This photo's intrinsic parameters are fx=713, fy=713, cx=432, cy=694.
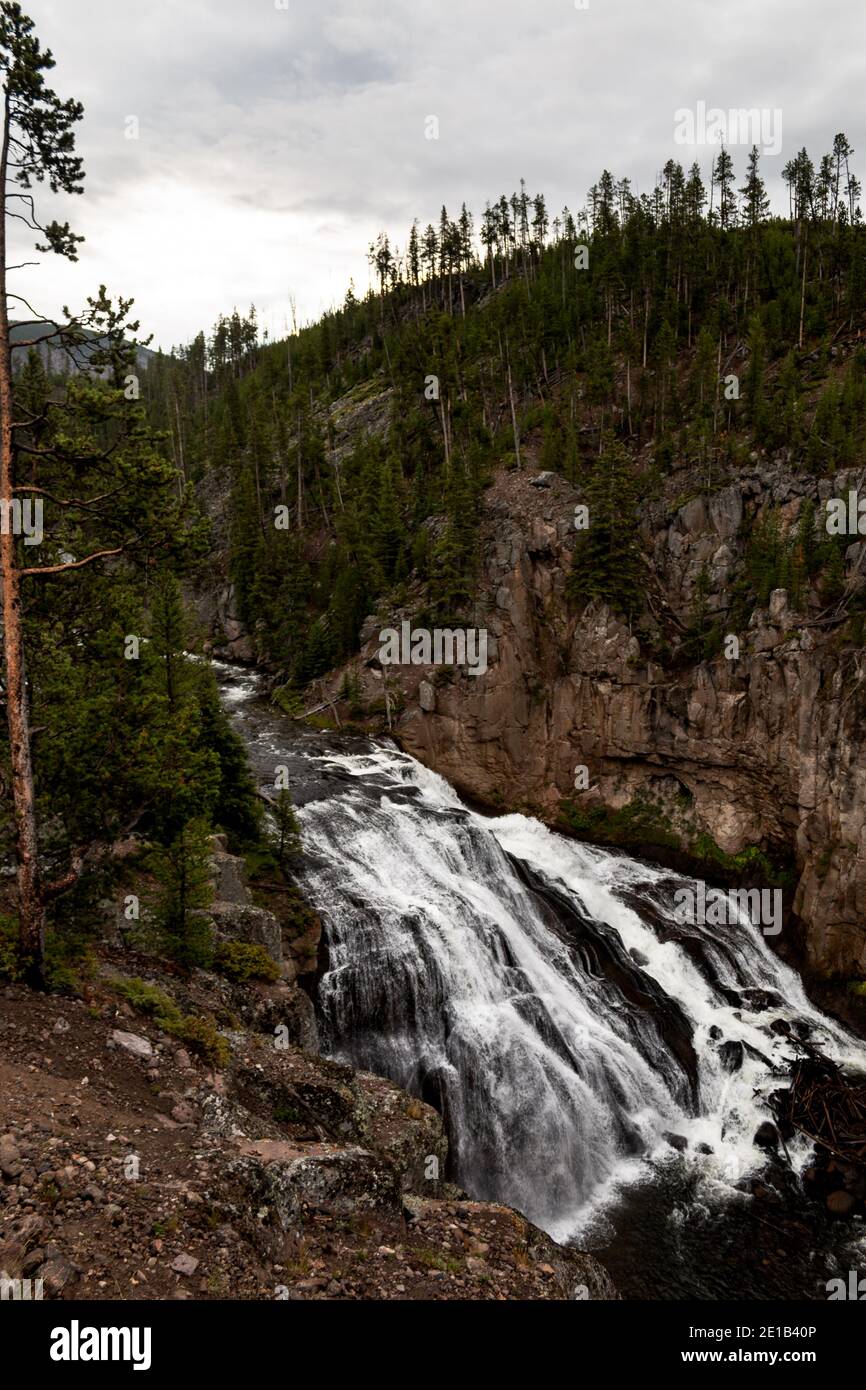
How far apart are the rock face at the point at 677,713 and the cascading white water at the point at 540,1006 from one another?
15.0 ft

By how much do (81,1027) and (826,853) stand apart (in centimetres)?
2892

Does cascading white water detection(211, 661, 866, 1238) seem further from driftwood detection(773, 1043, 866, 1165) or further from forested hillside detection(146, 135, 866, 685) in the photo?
forested hillside detection(146, 135, 866, 685)

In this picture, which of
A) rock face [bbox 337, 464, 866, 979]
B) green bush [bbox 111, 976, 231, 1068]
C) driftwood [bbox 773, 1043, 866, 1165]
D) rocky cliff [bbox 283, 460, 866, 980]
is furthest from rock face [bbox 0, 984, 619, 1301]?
rock face [bbox 337, 464, 866, 979]

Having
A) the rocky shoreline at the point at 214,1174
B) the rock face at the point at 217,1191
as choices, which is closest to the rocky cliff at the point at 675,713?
the rocky shoreline at the point at 214,1174

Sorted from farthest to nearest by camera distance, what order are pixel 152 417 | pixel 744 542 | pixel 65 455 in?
pixel 152 417
pixel 744 542
pixel 65 455

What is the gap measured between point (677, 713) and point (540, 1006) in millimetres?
18046

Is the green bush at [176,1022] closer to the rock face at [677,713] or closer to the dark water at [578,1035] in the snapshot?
the dark water at [578,1035]

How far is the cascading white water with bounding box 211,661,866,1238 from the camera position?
20047 millimetres

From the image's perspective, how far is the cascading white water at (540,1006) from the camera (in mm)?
20047

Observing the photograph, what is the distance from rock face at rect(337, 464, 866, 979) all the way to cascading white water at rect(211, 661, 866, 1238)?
457cm

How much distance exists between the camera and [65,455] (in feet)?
35.9
